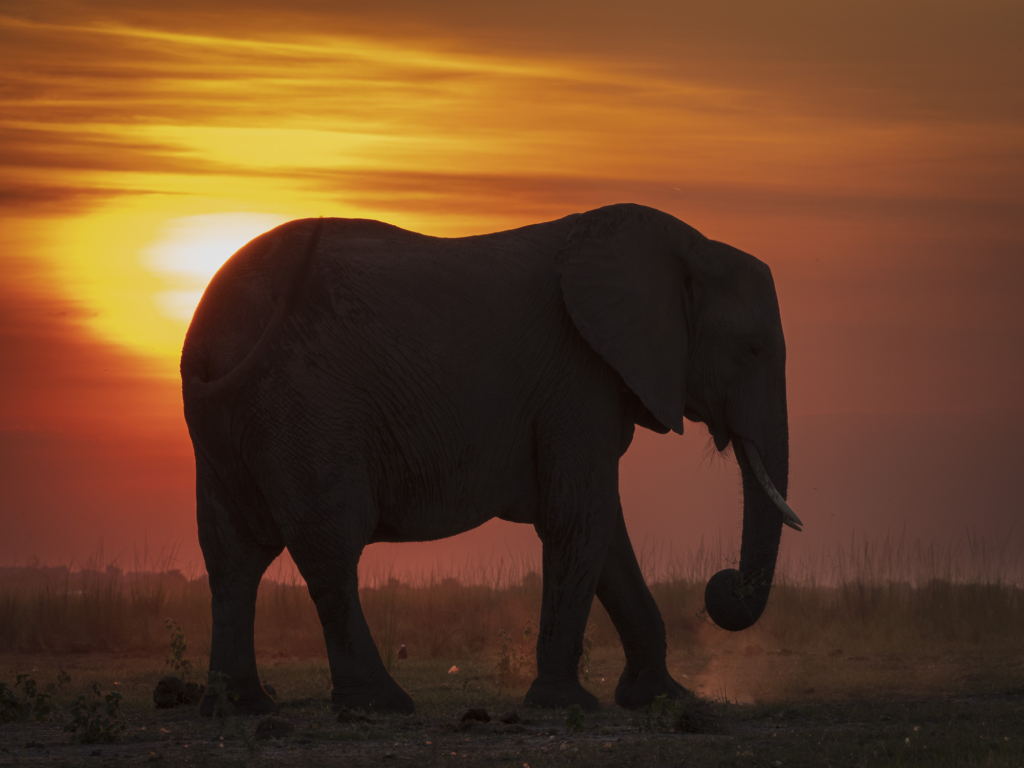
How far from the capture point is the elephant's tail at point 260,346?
9.66 meters

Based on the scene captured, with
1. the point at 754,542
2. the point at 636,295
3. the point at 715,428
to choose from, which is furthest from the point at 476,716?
the point at 636,295

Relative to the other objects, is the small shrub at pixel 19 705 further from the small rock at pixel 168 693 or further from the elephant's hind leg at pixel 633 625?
the elephant's hind leg at pixel 633 625

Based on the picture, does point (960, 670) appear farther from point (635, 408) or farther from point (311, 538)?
point (311, 538)

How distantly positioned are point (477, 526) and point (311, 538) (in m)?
1.65

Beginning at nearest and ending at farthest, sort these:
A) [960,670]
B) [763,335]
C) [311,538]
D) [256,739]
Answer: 1. [256,739]
2. [311,538]
3. [763,335]
4. [960,670]

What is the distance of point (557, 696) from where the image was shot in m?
10.4

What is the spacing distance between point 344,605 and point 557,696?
183 cm

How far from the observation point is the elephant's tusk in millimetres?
11070

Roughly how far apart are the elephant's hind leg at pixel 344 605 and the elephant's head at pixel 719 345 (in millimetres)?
2772

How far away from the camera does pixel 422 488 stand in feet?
33.8

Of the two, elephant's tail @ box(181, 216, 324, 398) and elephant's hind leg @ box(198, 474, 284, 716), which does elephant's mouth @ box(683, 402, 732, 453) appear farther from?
elephant's hind leg @ box(198, 474, 284, 716)

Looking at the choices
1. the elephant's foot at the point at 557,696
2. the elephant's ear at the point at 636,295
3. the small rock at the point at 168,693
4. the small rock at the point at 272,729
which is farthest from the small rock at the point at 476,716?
the small rock at the point at 168,693

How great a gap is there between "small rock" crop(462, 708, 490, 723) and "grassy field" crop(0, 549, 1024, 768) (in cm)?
16

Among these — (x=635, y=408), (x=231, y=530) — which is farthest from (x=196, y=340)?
(x=635, y=408)
